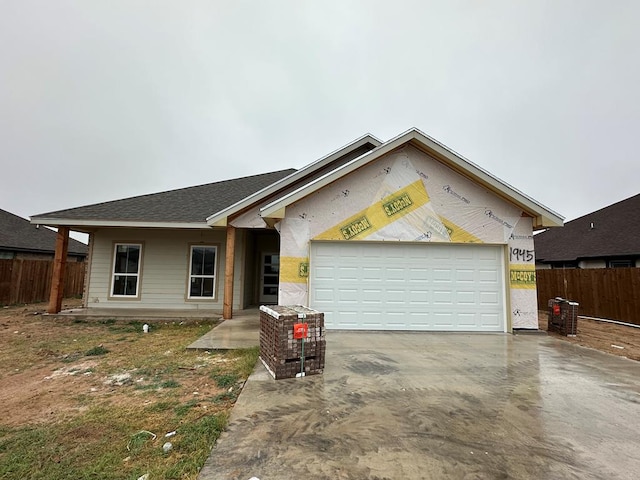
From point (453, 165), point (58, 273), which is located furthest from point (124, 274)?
point (453, 165)

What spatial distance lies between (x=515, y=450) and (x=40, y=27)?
755 inches

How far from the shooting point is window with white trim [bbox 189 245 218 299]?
12.2 meters

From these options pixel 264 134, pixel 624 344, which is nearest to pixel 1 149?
pixel 264 134

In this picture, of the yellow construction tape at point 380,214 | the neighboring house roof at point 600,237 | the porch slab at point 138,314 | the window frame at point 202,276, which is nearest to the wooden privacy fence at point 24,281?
the porch slab at point 138,314

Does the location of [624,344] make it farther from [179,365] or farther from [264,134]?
[264,134]

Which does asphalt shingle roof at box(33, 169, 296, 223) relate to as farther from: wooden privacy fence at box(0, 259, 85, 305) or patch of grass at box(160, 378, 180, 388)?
patch of grass at box(160, 378, 180, 388)

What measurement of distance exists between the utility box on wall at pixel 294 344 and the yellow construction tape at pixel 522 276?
238 inches

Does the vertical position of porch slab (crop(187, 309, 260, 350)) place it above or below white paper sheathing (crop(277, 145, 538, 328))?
below

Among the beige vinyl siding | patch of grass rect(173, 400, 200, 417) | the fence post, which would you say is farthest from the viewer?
the fence post

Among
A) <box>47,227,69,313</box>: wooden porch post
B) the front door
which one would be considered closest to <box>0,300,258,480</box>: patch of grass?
<box>47,227,69,313</box>: wooden porch post

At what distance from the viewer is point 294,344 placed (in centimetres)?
470

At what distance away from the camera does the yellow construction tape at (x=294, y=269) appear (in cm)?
814

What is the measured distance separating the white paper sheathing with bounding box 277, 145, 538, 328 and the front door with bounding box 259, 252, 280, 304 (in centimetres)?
632

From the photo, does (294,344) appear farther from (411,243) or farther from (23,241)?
(23,241)
